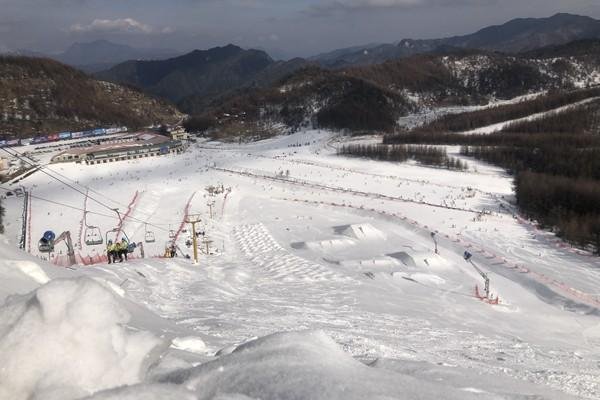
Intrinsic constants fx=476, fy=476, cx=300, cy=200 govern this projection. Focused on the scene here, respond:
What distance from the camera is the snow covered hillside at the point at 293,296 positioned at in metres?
3.48

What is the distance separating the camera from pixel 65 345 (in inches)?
132

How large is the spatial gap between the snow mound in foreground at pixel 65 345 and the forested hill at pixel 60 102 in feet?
335

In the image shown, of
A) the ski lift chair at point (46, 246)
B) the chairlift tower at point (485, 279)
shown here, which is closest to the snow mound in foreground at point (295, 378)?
the chairlift tower at point (485, 279)

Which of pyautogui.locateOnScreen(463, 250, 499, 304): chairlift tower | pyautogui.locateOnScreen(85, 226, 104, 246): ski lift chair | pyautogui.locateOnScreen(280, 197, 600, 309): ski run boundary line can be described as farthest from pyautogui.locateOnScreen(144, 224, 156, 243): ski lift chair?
pyautogui.locateOnScreen(463, 250, 499, 304): chairlift tower

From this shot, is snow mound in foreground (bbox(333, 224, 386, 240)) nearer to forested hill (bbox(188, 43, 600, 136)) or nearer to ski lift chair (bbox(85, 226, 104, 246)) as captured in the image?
ski lift chair (bbox(85, 226, 104, 246))

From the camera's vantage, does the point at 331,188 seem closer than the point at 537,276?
No

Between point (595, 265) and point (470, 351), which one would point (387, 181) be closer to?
point (595, 265)

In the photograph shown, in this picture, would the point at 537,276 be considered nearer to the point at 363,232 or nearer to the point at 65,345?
the point at 363,232

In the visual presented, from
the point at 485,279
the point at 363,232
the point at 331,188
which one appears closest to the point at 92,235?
the point at 363,232

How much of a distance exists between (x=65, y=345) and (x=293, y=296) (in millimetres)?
10238

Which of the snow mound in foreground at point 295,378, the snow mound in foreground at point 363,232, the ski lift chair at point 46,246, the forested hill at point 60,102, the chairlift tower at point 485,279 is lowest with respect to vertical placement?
the ski lift chair at point 46,246

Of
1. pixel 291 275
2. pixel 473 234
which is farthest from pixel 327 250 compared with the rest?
pixel 473 234

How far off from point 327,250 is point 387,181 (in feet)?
71.7

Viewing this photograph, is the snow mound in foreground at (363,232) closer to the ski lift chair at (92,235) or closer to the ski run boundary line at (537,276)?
the ski run boundary line at (537,276)
